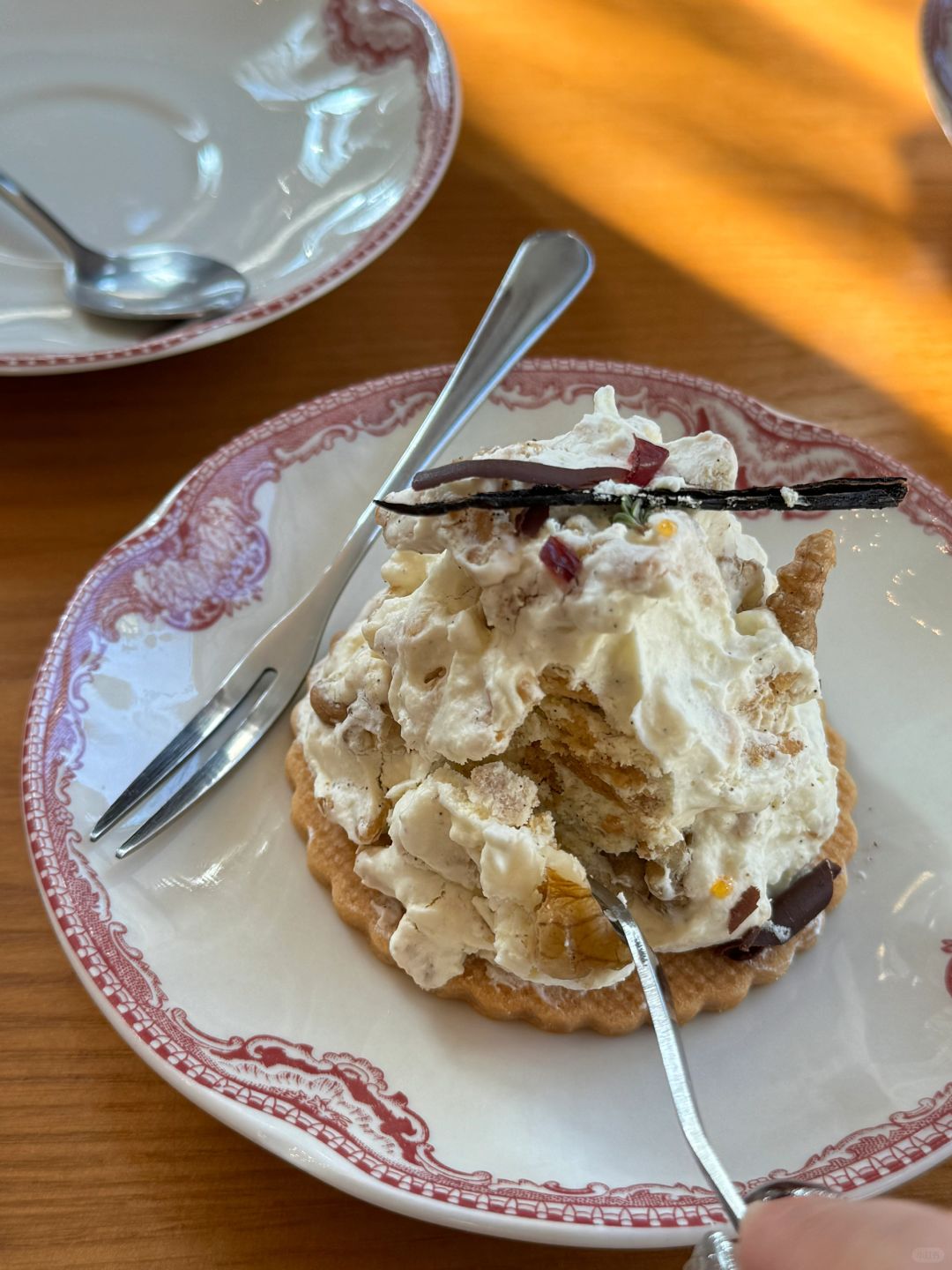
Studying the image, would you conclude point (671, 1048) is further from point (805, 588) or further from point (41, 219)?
point (41, 219)

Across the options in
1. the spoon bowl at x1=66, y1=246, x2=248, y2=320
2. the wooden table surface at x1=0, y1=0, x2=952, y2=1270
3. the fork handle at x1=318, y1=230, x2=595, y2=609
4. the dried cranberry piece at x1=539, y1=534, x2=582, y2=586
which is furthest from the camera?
the spoon bowl at x1=66, y1=246, x2=248, y2=320

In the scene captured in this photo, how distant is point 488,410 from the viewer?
1653 mm

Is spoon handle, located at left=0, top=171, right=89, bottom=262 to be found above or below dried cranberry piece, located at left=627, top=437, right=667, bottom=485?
below

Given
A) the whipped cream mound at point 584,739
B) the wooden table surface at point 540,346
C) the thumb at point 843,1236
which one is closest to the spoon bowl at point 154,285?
the wooden table surface at point 540,346

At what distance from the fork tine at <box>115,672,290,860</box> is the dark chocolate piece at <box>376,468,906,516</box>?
0.45 m

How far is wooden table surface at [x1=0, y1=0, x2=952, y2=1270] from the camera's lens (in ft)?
3.55

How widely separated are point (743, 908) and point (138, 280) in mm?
1428

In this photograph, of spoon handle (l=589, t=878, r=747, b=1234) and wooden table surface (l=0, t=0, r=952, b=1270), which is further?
wooden table surface (l=0, t=0, r=952, b=1270)

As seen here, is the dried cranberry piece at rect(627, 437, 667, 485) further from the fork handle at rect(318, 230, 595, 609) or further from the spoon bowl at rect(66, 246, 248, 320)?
the spoon bowl at rect(66, 246, 248, 320)

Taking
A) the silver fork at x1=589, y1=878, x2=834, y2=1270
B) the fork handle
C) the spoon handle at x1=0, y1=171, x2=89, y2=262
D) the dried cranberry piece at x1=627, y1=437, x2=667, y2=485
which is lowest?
the spoon handle at x1=0, y1=171, x2=89, y2=262

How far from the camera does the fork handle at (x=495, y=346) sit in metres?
1.51

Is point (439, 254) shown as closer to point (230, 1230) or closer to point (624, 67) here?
point (624, 67)

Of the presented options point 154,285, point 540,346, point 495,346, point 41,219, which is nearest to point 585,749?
point 495,346

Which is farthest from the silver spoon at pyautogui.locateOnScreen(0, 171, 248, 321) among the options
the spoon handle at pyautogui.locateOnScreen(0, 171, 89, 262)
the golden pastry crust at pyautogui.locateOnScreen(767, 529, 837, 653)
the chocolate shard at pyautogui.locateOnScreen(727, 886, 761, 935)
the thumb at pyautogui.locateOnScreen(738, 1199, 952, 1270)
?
the thumb at pyautogui.locateOnScreen(738, 1199, 952, 1270)
